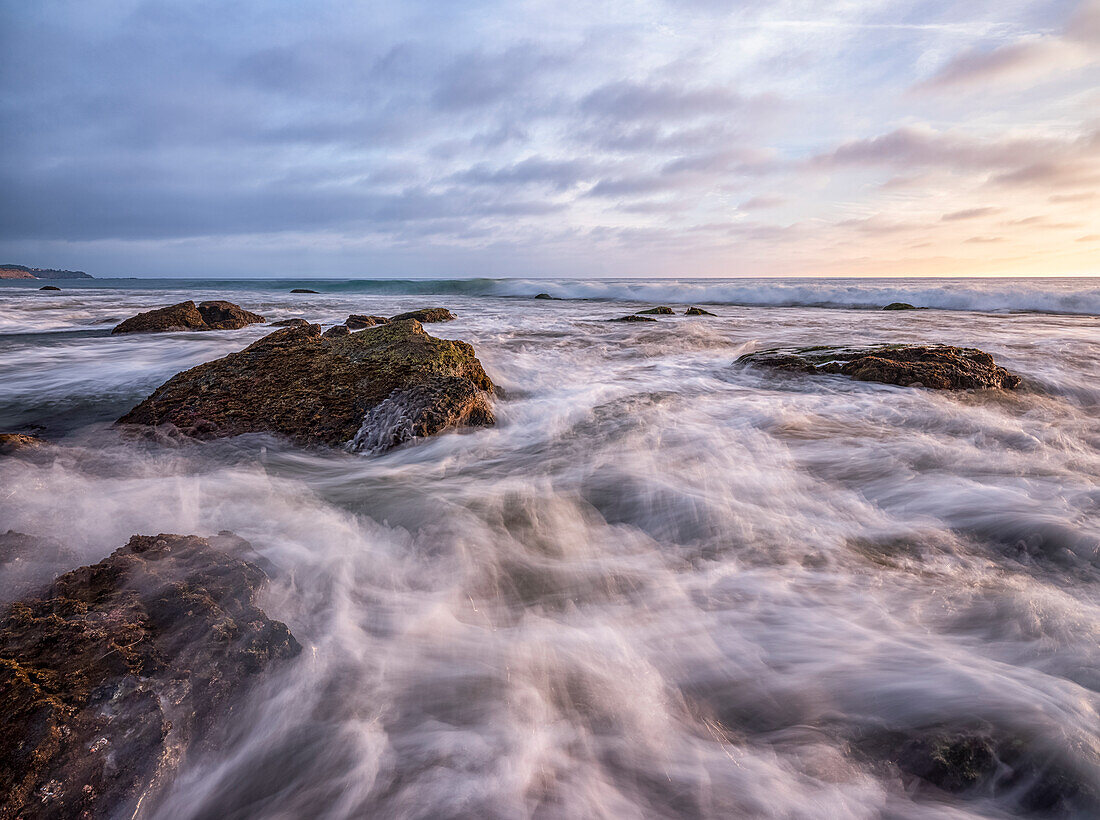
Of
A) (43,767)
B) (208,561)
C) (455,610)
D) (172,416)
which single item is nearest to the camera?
(43,767)

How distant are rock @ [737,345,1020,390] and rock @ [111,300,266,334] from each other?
36.8ft

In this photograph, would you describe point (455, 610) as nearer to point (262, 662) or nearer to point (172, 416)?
point (262, 662)

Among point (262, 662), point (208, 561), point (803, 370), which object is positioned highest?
point (803, 370)

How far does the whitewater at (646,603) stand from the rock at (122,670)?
99 millimetres

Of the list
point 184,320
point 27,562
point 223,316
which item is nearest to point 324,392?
point 27,562

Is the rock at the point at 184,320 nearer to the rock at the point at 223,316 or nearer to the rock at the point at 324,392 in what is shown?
the rock at the point at 223,316

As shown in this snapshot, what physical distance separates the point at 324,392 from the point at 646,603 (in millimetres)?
3209

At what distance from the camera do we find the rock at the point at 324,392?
3863 mm

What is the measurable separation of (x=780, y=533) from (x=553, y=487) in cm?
140

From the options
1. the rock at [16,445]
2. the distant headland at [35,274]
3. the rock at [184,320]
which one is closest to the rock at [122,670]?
the rock at [16,445]

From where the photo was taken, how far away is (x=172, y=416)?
3.85 m

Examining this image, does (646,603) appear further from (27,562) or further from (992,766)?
(27,562)

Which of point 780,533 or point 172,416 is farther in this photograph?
point 172,416

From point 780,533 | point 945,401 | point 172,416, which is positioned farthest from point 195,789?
point 945,401
